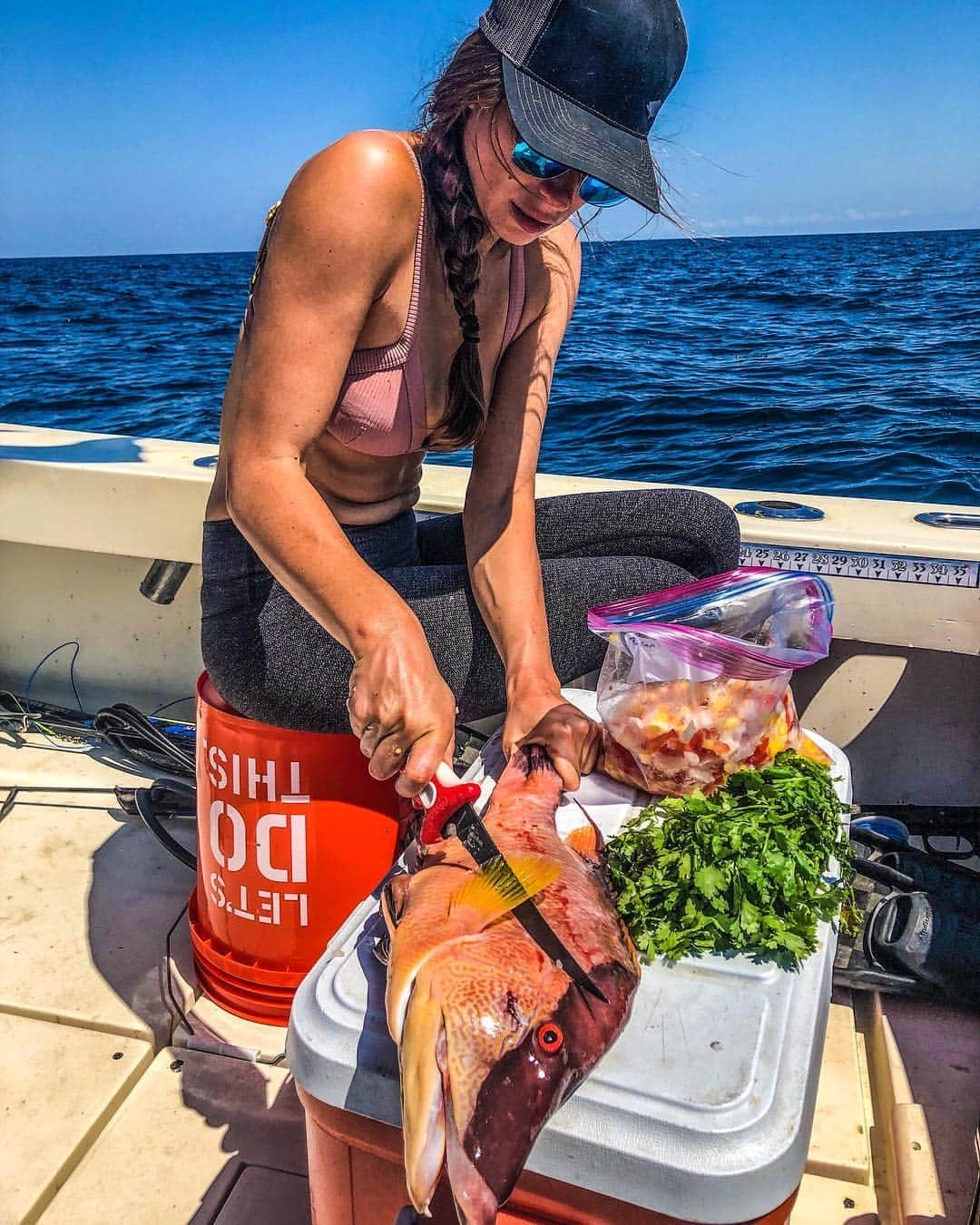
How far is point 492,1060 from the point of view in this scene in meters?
0.94

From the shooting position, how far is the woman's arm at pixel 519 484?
5.69 feet

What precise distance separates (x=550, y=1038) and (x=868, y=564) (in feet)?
5.23

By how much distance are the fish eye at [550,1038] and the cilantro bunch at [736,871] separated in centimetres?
22

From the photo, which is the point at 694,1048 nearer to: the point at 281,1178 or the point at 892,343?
the point at 281,1178

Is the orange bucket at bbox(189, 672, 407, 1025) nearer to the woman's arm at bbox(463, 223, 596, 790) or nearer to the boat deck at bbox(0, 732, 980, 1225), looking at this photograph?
the boat deck at bbox(0, 732, 980, 1225)

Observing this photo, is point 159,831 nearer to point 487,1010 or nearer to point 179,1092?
point 179,1092

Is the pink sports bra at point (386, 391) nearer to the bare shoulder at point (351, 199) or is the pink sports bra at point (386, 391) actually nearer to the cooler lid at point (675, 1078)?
the bare shoulder at point (351, 199)

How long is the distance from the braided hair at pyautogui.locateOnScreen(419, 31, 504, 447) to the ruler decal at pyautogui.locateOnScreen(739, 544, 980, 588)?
2.94 feet

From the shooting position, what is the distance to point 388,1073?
100 centimetres

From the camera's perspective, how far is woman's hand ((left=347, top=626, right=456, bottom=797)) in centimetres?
131

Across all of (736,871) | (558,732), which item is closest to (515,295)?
(558,732)

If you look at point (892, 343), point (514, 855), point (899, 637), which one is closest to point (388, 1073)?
point (514, 855)

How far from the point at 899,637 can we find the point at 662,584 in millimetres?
660

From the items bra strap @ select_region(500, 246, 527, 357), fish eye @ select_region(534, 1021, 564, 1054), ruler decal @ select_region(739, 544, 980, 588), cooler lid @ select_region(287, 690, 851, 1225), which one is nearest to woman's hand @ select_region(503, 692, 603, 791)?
cooler lid @ select_region(287, 690, 851, 1225)
